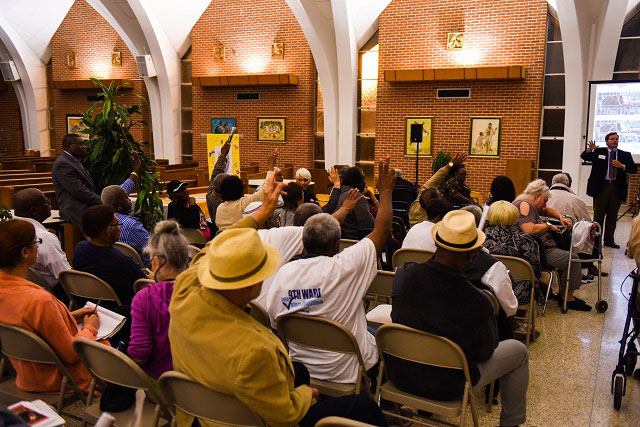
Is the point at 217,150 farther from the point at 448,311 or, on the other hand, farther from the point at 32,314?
the point at 448,311

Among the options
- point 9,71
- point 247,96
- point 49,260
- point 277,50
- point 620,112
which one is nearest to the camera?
point 49,260

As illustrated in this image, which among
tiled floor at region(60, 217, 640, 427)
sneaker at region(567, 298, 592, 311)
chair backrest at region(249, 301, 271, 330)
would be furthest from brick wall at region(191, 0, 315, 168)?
chair backrest at region(249, 301, 271, 330)

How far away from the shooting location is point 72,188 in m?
5.89

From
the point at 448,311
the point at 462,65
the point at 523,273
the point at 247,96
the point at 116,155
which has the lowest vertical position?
the point at 523,273

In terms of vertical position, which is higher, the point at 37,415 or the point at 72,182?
the point at 72,182

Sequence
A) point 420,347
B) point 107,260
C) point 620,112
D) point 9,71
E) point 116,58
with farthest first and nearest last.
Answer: point 9,71, point 116,58, point 620,112, point 107,260, point 420,347

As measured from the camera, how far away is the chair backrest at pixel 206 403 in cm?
207

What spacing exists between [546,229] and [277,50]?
11619 millimetres

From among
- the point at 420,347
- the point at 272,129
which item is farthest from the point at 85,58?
the point at 420,347

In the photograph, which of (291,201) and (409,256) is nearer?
(409,256)

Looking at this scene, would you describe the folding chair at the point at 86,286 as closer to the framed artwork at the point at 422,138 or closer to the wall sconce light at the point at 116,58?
the framed artwork at the point at 422,138

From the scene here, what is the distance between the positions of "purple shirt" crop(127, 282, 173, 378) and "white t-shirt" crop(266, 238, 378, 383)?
2.14ft

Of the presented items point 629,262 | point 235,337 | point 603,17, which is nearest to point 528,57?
point 603,17

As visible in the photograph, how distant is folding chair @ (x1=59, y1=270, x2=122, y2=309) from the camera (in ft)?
11.6
